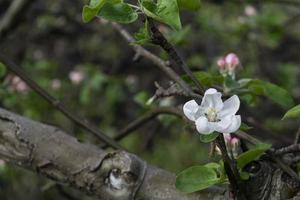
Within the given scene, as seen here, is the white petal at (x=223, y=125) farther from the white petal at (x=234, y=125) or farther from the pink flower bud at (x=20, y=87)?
the pink flower bud at (x=20, y=87)

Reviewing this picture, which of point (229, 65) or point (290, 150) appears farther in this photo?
point (229, 65)

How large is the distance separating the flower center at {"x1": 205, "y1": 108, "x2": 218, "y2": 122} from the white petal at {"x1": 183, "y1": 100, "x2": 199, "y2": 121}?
0.02m

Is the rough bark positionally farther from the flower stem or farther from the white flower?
the white flower

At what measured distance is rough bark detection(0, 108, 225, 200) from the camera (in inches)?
47.9

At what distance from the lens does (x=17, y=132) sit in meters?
1.32

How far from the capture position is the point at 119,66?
152 inches

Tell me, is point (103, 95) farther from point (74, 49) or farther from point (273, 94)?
point (273, 94)

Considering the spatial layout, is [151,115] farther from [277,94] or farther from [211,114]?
[211,114]

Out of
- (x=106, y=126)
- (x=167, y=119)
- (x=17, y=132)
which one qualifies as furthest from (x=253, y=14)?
(x=17, y=132)

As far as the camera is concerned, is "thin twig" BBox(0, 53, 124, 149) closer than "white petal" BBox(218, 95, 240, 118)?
No

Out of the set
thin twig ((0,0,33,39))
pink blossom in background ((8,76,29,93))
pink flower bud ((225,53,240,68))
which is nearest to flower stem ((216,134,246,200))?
pink flower bud ((225,53,240,68))

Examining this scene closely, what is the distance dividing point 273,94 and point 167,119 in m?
0.67

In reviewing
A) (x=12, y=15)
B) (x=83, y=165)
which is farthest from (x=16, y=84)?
(x=83, y=165)

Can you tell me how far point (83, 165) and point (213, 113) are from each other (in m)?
0.32
